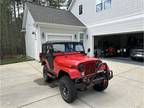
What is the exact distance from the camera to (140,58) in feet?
32.7

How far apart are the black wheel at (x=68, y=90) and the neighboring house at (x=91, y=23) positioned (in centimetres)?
724

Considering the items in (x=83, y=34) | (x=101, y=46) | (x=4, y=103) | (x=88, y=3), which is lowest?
(x=4, y=103)

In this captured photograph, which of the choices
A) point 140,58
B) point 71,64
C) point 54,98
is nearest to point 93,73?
point 71,64

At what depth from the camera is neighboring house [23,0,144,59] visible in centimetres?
909

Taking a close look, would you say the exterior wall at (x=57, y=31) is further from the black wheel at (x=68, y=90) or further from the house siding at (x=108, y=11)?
the black wheel at (x=68, y=90)

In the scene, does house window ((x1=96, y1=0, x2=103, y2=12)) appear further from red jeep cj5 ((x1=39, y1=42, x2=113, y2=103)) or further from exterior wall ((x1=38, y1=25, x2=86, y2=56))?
red jeep cj5 ((x1=39, y1=42, x2=113, y2=103))

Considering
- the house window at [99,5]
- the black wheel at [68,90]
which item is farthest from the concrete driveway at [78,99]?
the house window at [99,5]

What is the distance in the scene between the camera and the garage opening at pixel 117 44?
1288 cm

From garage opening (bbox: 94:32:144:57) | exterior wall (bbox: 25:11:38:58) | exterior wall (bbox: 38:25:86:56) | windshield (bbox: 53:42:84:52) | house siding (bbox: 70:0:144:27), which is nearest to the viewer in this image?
windshield (bbox: 53:42:84:52)

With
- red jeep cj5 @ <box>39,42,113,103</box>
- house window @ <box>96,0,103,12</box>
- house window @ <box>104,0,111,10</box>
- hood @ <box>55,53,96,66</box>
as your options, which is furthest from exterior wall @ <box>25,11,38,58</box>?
hood @ <box>55,53,96,66</box>

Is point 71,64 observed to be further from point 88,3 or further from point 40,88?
point 88,3

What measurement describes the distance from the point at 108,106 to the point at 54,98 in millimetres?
1621

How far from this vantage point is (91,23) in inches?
495

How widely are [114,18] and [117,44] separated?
19.3 ft
